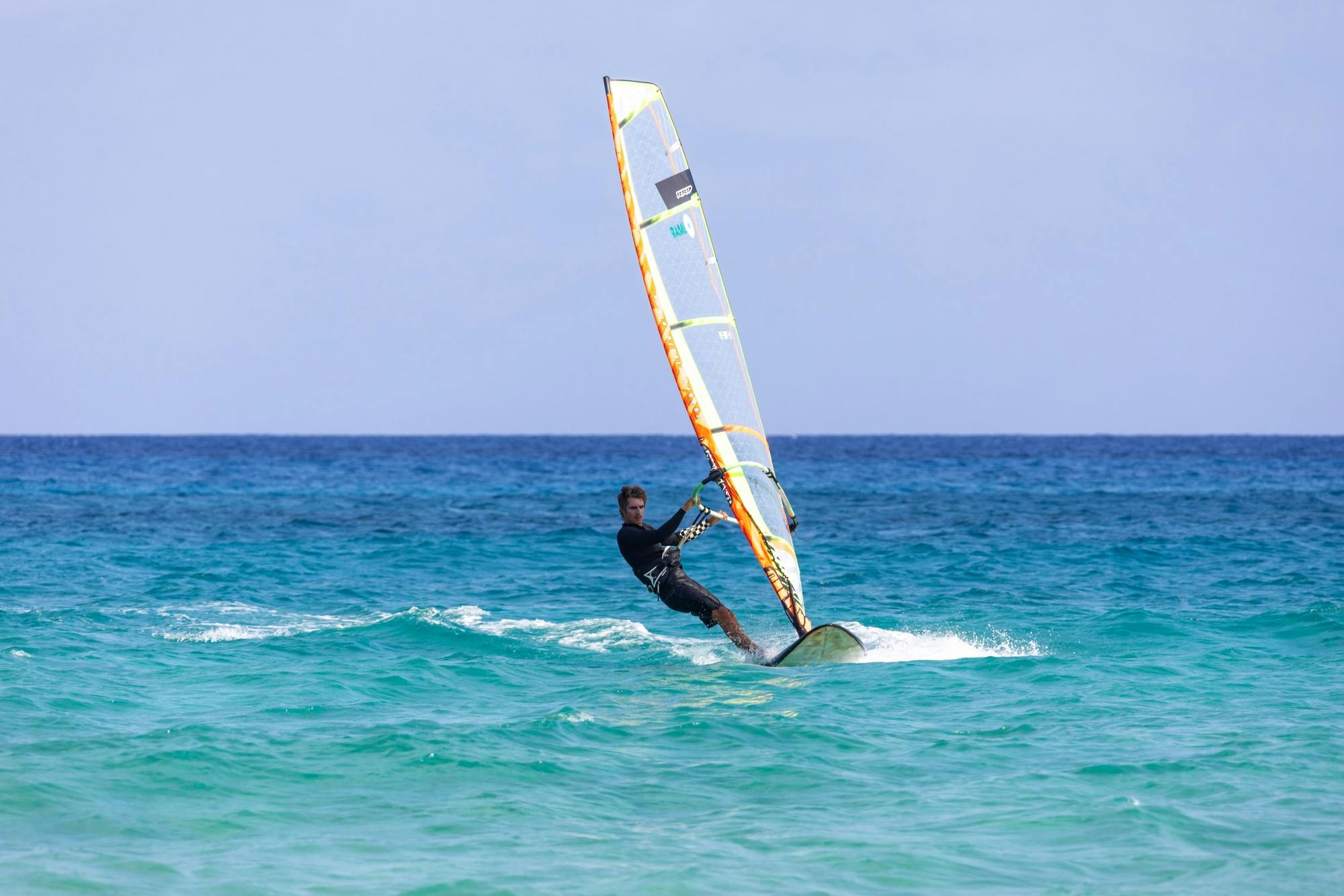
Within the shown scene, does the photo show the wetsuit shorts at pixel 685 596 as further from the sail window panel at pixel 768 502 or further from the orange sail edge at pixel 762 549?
the sail window panel at pixel 768 502

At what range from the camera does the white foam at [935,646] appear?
12992mm

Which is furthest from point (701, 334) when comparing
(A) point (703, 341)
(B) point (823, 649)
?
(B) point (823, 649)

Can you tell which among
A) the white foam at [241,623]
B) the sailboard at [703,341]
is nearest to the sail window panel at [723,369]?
the sailboard at [703,341]

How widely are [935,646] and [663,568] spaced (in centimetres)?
342

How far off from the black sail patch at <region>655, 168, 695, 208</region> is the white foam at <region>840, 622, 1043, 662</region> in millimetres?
4985

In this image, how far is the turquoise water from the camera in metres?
7.13

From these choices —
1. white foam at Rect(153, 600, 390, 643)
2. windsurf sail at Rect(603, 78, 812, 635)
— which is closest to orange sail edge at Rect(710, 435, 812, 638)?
windsurf sail at Rect(603, 78, 812, 635)

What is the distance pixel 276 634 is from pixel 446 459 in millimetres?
73475

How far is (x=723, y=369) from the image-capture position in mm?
12539

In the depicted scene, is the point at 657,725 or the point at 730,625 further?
the point at 730,625

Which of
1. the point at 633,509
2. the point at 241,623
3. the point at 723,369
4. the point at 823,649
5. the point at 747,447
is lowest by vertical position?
the point at 241,623

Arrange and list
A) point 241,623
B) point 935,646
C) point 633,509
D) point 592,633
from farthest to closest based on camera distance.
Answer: point 241,623 → point 592,633 → point 935,646 → point 633,509

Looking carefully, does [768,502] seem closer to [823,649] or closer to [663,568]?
[663,568]

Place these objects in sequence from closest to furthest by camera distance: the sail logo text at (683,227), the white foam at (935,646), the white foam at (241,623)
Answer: the sail logo text at (683,227) < the white foam at (935,646) < the white foam at (241,623)
